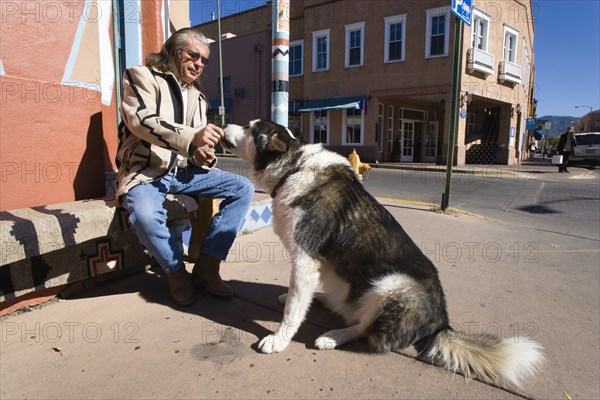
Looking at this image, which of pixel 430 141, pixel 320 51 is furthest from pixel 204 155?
pixel 430 141

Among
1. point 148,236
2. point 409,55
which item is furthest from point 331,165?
point 409,55

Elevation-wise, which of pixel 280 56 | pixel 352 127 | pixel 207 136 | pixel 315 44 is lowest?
pixel 207 136

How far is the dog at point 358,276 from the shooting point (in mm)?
2012

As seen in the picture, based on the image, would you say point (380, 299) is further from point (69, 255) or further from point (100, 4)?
point (100, 4)

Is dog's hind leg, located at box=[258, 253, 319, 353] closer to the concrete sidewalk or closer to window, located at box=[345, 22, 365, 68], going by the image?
the concrete sidewalk

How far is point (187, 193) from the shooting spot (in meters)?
2.96

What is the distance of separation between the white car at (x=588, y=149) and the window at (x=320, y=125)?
46.4 ft

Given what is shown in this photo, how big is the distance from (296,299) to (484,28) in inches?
832

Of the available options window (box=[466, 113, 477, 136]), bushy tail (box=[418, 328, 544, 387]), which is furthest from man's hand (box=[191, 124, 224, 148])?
window (box=[466, 113, 477, 136])

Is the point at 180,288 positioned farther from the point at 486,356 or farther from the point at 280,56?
the point at 280,56

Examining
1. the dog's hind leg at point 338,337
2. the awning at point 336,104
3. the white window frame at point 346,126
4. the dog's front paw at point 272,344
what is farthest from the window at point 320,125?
the dog's front paw at point 272,344

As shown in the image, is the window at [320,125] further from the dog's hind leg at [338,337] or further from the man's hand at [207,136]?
the dog's hind leg at [338,337]

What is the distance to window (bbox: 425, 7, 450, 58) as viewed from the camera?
1738 cm

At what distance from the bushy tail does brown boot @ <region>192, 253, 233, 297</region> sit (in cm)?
149
